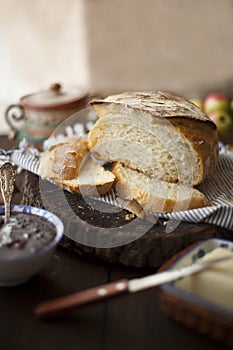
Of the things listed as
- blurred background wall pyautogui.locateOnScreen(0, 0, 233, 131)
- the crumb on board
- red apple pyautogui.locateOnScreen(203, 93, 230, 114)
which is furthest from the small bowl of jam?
blurred background wall pyautogui.locateOnScreen(0, 0, 233, 131)

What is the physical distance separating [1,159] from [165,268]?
0.93 m

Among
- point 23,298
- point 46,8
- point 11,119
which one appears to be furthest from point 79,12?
point 23,298

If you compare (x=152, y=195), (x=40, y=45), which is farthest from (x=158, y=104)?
(x=40, y=45)

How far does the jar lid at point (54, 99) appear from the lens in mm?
2474

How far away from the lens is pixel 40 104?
8.15 feet

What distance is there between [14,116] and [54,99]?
234 millimetres

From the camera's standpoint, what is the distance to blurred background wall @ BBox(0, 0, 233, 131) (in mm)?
4449

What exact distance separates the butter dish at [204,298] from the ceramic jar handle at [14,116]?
142 centimetres

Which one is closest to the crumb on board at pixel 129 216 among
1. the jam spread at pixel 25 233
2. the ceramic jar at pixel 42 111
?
the jam spread at pixel 25 233

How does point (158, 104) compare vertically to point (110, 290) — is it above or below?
above

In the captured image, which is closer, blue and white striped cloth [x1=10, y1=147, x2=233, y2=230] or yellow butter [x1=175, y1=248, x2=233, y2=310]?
yellow butter [x1=175, y1=248, x2=233, y2=310]

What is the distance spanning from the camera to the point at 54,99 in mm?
2512

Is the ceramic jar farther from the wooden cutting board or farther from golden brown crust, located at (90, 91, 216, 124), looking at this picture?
the wooden cutting board

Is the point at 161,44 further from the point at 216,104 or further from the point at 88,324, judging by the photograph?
the point at 88,324
